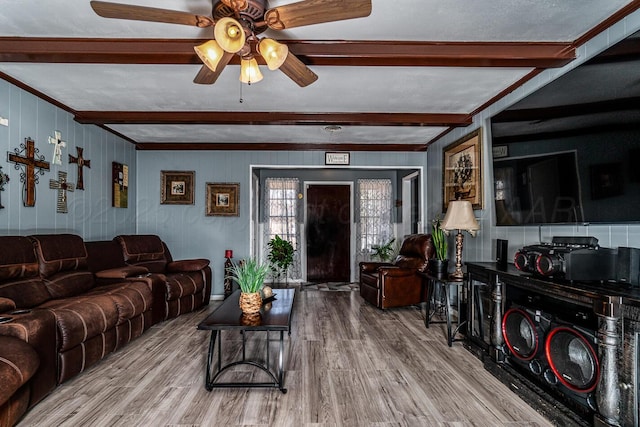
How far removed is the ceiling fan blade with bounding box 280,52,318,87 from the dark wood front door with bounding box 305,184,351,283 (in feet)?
16.1

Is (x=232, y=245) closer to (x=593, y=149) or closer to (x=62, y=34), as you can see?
(x=62, y=34)

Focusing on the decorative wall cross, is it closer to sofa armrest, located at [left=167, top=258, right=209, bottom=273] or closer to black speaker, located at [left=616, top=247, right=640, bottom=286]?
sofa armrest, located at [left=167, top=258, right=209, bottom=273]

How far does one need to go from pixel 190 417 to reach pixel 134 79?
8.97ft

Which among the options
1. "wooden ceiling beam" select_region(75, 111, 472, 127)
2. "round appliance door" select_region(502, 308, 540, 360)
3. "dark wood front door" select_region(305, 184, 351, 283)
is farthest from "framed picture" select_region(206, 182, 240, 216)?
"round appliance door" select_region(502, 308, 540, 360)

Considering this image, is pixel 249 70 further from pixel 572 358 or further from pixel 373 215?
pixel 373 215

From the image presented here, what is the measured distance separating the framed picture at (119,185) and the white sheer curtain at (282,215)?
2.50 metres

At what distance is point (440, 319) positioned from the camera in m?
4.40

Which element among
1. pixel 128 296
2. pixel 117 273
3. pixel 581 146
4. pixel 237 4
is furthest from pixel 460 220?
pixel 117 273

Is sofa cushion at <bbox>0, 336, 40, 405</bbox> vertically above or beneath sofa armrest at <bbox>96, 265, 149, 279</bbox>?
beneath

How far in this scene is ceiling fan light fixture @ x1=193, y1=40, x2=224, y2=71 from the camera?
200 centimetres

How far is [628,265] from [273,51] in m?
2.23

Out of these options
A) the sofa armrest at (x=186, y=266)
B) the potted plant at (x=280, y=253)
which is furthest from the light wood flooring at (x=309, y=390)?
the potted plant at (x=280, y=253)

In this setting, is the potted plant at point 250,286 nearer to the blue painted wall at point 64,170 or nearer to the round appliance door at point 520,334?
the round appliance door at point 520,334

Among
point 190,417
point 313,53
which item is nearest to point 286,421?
point 190,417
